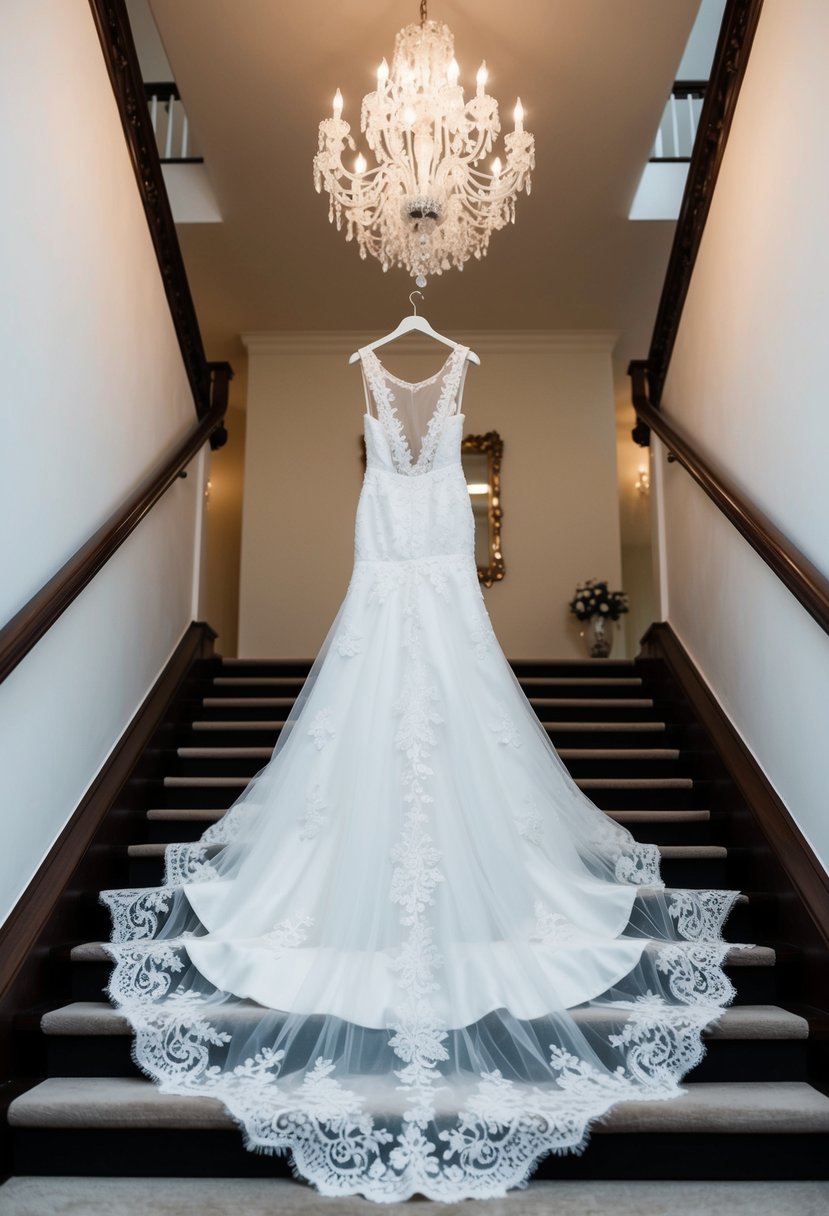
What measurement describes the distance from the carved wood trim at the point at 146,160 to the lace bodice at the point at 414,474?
1.25m

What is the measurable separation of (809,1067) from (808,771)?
0.80 metres

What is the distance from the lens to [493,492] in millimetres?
7641

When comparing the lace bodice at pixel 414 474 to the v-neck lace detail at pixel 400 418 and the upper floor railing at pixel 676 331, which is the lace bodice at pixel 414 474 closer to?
the v-neck lace detail at pixel 400 418

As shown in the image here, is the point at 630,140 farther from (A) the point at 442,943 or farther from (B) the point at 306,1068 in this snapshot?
(B) the point at 306,1068

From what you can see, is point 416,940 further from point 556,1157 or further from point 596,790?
point 596,790

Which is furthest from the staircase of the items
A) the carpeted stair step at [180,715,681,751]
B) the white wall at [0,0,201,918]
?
the carpeted stair step at [180,715,681,751]

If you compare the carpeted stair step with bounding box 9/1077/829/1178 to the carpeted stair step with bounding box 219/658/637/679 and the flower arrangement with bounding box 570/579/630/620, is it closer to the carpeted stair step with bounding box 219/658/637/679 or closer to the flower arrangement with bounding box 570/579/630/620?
the carpeted stair step with bounding box 219/658/637/679

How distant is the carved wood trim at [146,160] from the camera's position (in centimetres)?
351

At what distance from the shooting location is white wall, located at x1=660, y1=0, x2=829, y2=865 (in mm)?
2840

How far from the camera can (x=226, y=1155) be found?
216 centimetres

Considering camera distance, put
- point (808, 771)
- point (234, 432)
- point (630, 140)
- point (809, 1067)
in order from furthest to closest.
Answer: point (234, 432), point (630, 140), point (808, 771), point (809, 1067)

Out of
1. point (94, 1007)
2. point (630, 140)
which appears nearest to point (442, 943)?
point (94, 1007)

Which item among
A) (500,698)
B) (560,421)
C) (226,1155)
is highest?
(560,421)

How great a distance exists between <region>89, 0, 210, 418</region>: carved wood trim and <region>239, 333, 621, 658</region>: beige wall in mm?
2827
